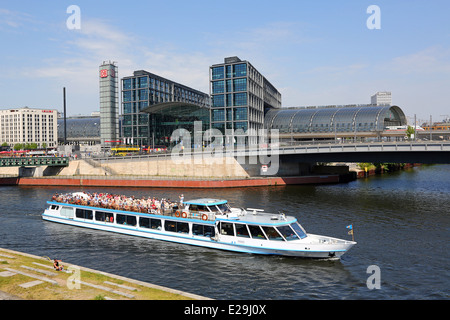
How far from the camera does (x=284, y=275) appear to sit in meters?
25.8

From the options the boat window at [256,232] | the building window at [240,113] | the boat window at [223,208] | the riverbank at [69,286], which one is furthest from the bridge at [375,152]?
the riverbank at [69,286]

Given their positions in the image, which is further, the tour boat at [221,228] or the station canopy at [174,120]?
the station canopy at [174,120]

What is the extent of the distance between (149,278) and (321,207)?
3115 cm

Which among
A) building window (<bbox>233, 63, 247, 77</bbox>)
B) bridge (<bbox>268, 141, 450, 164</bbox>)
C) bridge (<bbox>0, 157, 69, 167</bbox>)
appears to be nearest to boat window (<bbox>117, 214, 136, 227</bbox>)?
bridge (<bbox>268, 141, 450, 164</bbox>)

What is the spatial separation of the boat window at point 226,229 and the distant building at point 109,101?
111 meters

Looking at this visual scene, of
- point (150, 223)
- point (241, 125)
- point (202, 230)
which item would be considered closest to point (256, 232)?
point (202, 230)

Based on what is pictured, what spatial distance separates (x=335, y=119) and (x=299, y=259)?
125089 mm

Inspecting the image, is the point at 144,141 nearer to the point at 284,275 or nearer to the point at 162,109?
the point at 162,109

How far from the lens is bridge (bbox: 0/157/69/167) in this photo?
281 feet

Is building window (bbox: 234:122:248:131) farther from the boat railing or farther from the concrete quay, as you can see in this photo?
the boat railing

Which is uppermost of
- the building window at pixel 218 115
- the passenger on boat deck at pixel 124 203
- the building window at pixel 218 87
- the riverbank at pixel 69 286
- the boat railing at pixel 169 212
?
the building window at pixel 218 87

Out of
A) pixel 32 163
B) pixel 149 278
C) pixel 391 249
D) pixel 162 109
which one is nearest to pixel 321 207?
pixel 391 249

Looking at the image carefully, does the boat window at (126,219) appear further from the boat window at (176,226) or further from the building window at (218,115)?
the building window at (218,115)

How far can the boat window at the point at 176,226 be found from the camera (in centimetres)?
3416
